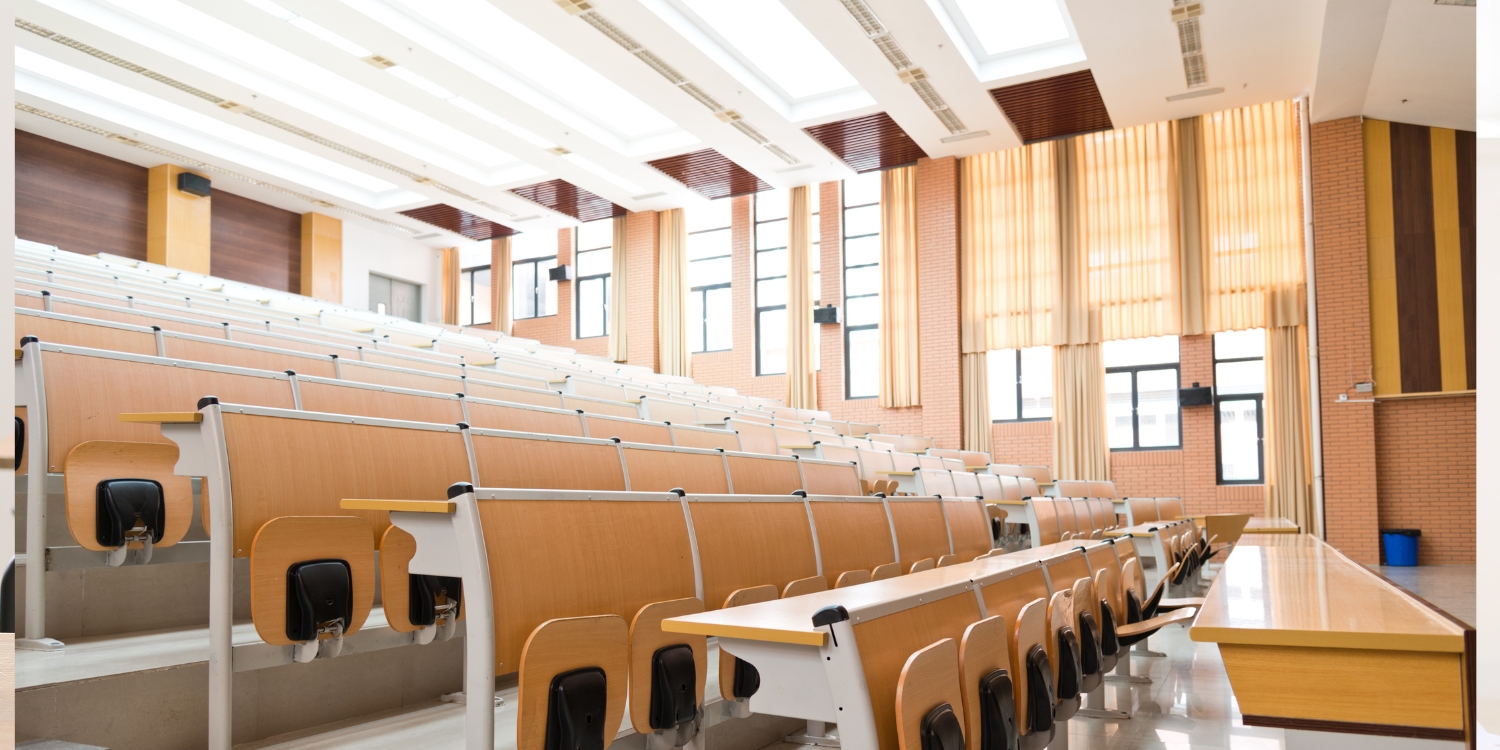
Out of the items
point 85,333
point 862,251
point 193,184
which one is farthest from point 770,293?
point 85,333

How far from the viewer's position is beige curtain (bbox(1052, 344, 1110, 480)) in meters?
7.01

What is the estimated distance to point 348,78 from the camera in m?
6.10

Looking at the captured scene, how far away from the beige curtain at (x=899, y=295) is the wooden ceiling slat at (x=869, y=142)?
9.5 inches

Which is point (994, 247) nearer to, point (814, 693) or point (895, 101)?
point (895, 101)

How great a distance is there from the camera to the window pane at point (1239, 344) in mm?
6672

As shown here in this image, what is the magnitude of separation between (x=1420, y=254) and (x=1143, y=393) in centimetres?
190

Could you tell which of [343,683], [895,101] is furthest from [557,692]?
[895,101]

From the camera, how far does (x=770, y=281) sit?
8547 mm

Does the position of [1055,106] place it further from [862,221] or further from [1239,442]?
[1239,442]

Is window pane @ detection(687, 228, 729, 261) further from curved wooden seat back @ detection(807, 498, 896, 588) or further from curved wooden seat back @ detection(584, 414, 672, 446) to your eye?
curved wooden seat back @ detection(807, 498, 896, 588)

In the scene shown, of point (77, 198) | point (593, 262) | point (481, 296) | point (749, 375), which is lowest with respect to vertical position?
point (749, 375)

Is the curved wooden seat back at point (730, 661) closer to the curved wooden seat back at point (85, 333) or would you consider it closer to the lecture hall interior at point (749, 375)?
the lecture hall interior at point (749, 375)

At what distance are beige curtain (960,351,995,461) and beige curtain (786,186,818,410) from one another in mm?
1320

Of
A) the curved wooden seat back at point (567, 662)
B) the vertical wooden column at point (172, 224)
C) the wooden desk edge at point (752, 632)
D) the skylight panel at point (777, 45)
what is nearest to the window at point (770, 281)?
the skylight panel at point (777, 45)
